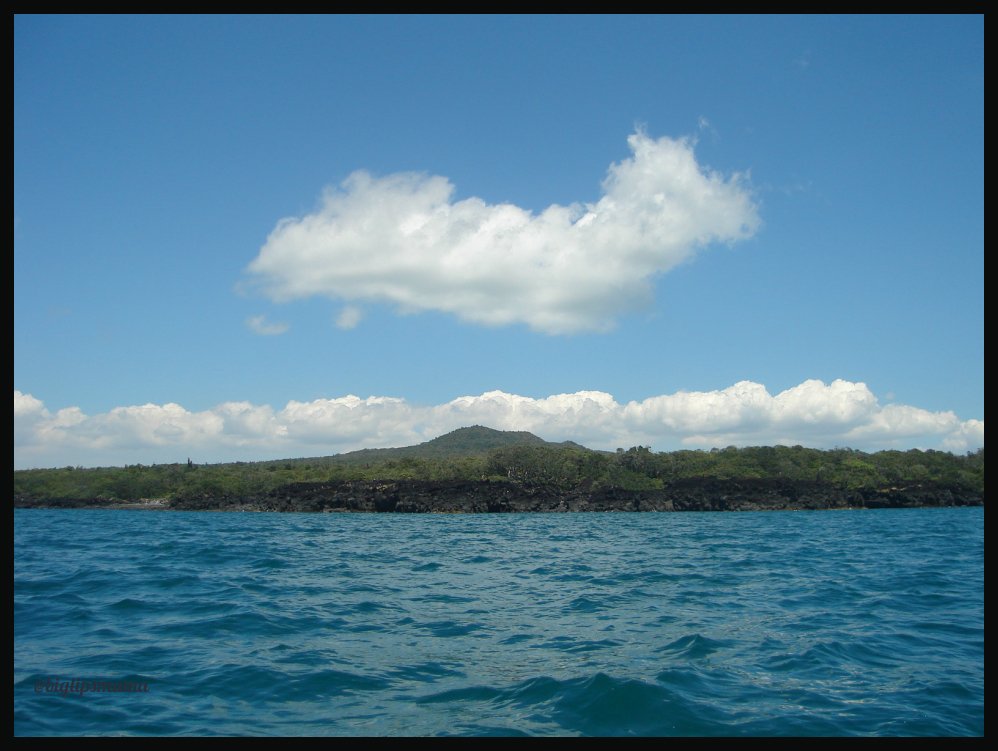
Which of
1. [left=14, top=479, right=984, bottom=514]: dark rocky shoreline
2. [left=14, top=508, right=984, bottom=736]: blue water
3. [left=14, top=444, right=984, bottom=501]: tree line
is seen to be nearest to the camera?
[left=14, top=508, right=984, bottom=736]: blue water

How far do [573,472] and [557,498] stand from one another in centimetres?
2164

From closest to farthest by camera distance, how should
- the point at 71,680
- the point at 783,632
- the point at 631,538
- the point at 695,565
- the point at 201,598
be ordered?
the point at 71,680 < the point at 783,632 < the point at 201,598 < the point at 695,565 < the point at 631,538

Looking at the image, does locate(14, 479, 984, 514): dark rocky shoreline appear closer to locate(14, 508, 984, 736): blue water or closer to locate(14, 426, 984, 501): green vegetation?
locate(14, 426, 984, 501): green vegetation

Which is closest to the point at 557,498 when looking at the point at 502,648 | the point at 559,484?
the point at 559,484

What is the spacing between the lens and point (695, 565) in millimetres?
23250

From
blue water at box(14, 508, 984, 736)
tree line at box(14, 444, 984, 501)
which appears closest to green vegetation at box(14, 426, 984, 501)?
tree line at box(14, 444, 984, 501)

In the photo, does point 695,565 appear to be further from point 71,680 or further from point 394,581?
point 71,680

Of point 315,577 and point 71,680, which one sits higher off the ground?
point 71,680

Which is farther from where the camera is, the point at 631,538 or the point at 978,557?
the point at 631,538

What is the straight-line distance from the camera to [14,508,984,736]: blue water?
8422 mm

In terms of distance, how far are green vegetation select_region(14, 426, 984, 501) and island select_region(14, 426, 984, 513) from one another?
0.23 meters
